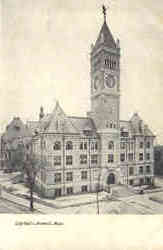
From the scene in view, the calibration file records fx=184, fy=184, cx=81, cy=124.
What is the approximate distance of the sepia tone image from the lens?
1.64 m

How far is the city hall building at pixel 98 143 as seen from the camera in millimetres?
1656

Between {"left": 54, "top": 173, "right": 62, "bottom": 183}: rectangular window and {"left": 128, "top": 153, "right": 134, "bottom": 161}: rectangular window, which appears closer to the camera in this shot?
{"left": 54, "top": 173, "right": 62, "bottom": 183}: rectangular window

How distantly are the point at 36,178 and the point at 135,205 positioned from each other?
36.1 inches

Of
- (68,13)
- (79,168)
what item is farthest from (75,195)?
(68,13)

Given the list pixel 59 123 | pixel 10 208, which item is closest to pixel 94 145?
pixel 59 123

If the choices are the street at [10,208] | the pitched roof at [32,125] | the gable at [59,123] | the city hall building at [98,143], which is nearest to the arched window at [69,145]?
the city hall building at [98,143]

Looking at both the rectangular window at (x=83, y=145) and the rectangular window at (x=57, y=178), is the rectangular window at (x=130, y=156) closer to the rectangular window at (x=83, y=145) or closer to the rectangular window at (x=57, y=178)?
the rectangular window at (x=83, y=145)

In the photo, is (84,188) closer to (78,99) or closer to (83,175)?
(83,175)

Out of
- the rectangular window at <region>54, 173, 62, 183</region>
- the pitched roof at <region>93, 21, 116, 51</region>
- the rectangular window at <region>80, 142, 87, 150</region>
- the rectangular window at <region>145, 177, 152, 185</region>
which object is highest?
the pitched roof at <region>93, 21, 116, 51</region>

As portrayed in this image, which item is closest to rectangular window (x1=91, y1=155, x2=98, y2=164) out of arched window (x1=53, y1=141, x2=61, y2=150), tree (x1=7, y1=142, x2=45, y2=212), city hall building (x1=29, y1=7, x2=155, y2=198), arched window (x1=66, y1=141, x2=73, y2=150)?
city hall building (x1=29, y1=7, x2=155, y2=198)

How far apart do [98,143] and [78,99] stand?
47 cm

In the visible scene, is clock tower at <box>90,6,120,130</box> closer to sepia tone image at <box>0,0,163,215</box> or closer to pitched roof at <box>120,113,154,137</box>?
sepia tone image at <box>0,0,163,215</box>

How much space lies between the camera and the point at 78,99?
66.4 inches

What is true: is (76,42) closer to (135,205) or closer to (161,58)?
(161,58)
